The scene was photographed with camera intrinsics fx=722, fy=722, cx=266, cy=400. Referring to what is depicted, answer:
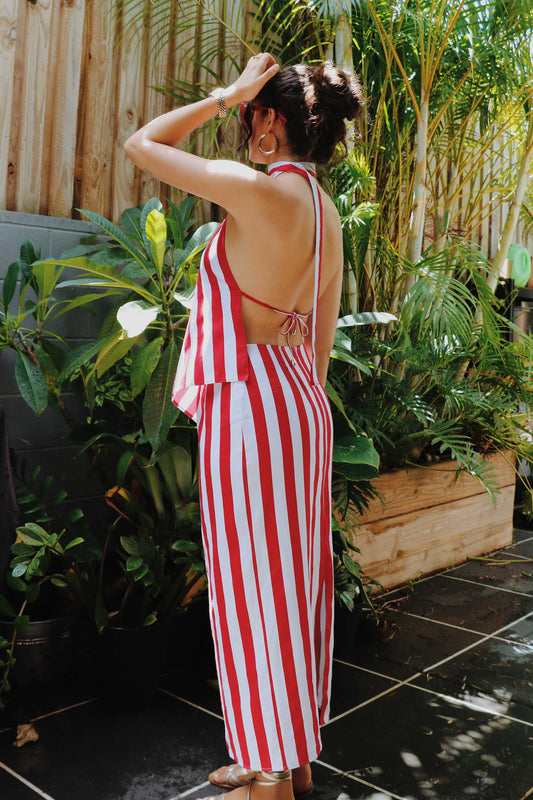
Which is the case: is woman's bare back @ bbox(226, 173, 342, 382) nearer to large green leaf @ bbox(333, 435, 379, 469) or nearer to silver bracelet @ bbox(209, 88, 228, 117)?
silver bracelet @ bbox(209, 88, 228, 117)

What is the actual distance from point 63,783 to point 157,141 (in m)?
1.41

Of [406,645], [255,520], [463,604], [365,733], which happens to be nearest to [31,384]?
[255,520]

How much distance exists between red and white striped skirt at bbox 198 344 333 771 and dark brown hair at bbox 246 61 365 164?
0.43 m

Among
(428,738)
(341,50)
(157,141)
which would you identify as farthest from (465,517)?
(157,141)

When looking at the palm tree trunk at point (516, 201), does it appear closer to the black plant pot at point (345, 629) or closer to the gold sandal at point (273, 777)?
the black plant pot at point (345, 629)

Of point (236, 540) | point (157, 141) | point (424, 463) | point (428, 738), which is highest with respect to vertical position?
point (157, 141)

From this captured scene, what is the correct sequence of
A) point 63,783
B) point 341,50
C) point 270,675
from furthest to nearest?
point 341,50, point 63,783, point 270,675

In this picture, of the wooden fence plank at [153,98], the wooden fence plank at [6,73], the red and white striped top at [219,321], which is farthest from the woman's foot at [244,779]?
the wooden fence plank at [153,98]

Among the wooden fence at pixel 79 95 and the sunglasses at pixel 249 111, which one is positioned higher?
the wooden fence at pixel 79 95

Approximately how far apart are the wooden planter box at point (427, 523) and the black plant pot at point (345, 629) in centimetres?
50

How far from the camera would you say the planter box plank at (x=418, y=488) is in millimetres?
3086

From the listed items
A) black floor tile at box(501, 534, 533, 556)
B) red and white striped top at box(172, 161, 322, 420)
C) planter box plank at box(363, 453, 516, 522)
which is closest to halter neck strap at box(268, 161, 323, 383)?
red and white striped top at box(172, 161, 322, 420)

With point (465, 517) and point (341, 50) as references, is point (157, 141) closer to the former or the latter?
point (341, 50)

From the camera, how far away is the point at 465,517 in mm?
3697
